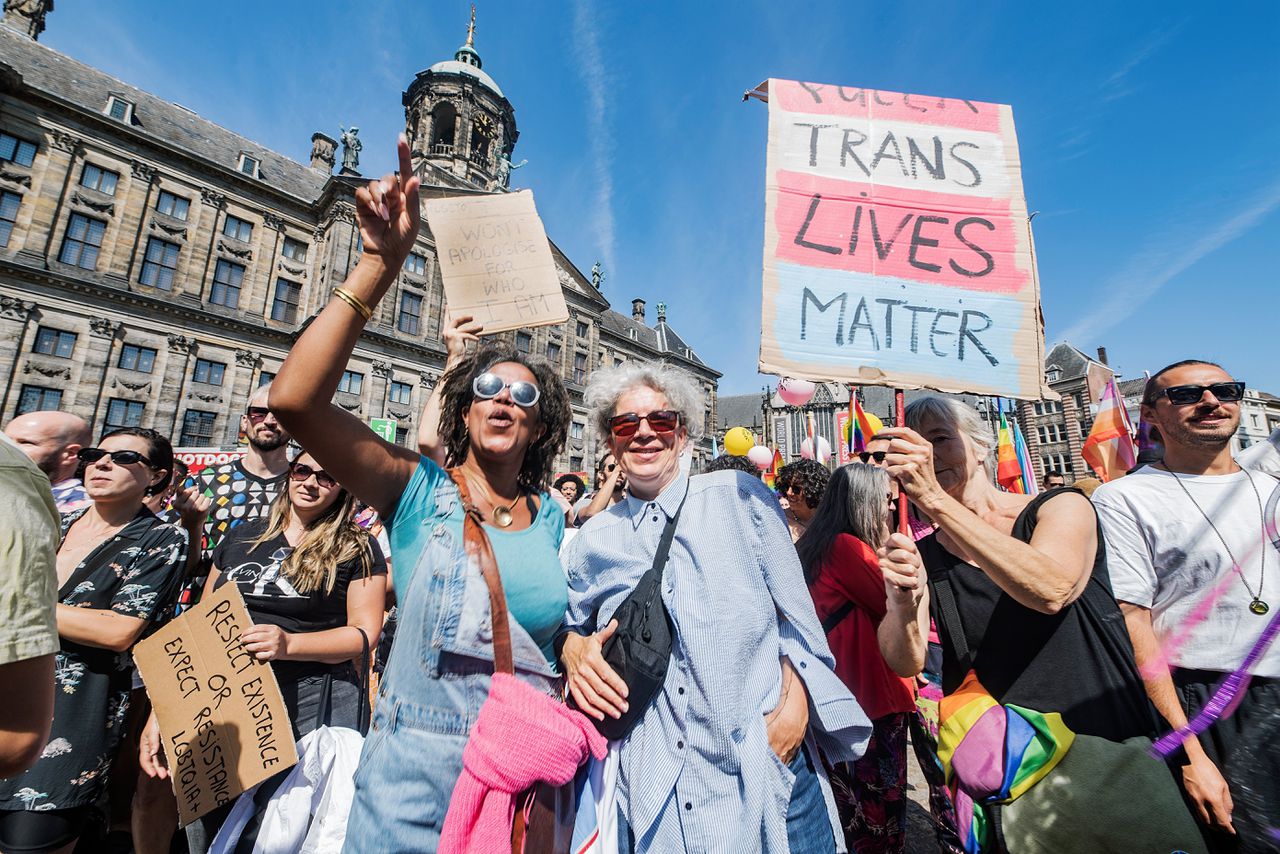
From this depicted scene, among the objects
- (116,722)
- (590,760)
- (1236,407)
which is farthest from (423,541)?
(1236,407)

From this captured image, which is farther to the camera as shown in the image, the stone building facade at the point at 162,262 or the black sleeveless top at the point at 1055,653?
the stone building facade at the point at 162,262

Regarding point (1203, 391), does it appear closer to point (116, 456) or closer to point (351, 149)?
point (116, 456)

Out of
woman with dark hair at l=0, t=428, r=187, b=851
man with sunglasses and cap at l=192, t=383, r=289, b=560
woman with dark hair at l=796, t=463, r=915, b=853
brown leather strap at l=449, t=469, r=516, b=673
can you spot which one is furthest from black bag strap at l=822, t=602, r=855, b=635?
man with sunglasses and cap at l=192, t=383, r=289, b=560

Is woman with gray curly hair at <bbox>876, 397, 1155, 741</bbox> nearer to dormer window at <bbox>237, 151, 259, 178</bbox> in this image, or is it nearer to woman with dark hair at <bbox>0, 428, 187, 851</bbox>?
woman with dark hair at <bbox>0, 428, 187, 851</bbox>

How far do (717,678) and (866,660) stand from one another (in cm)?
133

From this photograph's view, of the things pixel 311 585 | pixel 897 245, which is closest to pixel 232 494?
pixel 311 585

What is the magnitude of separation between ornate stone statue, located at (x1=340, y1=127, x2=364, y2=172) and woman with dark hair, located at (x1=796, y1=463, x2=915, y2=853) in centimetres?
3073

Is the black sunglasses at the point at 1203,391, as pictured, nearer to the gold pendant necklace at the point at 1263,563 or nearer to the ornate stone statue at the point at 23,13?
the gold pendant necklace at the point at 1263,563

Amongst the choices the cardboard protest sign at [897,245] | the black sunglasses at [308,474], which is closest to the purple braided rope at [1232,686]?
the cardboard protest sign at [897,245]

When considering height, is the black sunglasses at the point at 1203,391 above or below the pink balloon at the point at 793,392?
below

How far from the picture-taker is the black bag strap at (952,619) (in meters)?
1.98

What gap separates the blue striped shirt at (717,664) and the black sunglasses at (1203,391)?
1.94 m

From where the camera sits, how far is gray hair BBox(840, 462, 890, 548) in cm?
263

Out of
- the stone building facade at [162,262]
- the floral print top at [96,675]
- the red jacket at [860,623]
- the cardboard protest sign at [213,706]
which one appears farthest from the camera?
the stone building facade at [162,262]
